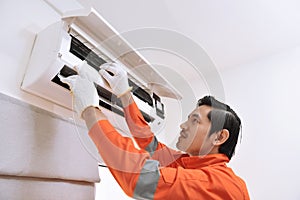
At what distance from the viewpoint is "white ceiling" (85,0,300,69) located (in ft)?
4.81

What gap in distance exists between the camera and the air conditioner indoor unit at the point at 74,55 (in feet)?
3.13

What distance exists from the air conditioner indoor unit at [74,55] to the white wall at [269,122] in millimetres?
983

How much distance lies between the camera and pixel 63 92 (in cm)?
107

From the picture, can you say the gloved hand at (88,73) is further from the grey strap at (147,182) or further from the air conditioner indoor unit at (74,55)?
the grey strap at (147,182)

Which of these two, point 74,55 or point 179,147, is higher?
point 74,55

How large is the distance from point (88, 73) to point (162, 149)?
521mm

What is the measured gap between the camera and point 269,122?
1786mm

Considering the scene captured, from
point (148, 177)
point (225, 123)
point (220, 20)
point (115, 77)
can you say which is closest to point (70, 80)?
point (115, 77)

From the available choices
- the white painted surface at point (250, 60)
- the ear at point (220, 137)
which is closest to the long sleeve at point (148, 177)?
the ear at point (220, 137)

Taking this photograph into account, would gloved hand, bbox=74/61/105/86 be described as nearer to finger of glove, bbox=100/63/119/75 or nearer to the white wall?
finger of glove, bbox=100/63/119/75

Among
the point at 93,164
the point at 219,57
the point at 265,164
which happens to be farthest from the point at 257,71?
the point at 93,164

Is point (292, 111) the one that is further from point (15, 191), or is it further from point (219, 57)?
point (15, 191)

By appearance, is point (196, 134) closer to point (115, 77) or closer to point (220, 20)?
point (115, 77)

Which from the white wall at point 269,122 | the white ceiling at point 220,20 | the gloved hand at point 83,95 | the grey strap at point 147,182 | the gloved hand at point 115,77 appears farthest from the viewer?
the white wall at point 269,122
